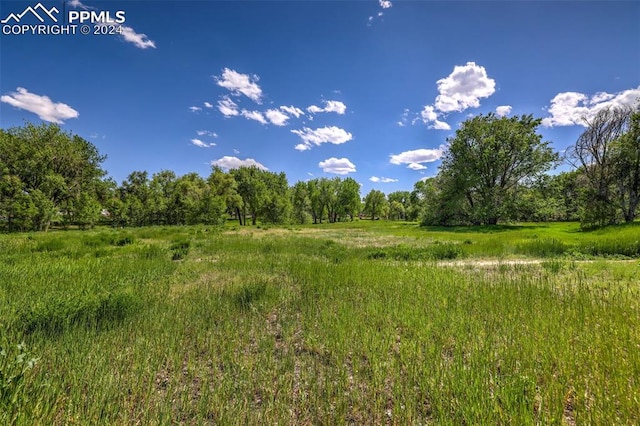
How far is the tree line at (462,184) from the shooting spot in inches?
1023

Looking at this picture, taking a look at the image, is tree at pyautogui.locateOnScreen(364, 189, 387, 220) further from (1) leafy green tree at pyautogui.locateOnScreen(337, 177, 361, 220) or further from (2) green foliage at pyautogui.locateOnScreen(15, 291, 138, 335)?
(2) green foliage at pyautogui.locateOnScreen(15, 291, 138, 335)

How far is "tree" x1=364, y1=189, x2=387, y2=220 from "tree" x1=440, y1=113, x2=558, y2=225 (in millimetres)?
56146

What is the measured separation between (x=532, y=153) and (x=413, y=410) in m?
46.4

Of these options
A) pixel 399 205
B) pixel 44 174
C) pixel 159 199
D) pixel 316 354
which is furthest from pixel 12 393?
pixel 399 205

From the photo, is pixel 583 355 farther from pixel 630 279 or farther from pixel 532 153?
pixel 532 153

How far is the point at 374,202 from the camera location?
9906 centimetres

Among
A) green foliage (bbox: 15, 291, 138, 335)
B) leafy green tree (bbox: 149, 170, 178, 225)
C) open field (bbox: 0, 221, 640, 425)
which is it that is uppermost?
leafy green tree (bbox: 149, 170, 178, 225)

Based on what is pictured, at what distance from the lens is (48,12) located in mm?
10133

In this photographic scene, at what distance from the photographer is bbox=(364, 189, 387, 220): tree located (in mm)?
97812

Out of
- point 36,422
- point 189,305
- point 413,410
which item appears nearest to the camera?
point 36,422

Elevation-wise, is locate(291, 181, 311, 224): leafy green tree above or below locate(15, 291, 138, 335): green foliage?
above

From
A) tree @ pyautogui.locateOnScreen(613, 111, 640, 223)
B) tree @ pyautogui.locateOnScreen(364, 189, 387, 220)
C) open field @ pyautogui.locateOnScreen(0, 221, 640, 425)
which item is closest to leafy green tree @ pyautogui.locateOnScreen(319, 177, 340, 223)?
tree @ pyautogui.locateOnScreen(364, 189, 387, 220)

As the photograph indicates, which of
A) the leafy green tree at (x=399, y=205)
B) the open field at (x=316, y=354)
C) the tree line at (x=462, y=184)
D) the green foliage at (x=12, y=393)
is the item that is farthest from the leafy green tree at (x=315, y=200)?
the green foliage at (x=12, y=393)

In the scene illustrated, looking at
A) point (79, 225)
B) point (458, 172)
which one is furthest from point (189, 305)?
point (79, 225)
